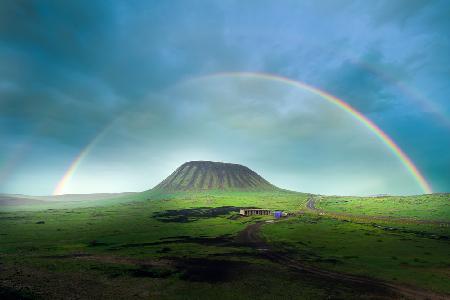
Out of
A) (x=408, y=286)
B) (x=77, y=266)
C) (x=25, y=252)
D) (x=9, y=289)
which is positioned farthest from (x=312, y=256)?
(x=25, y=252)

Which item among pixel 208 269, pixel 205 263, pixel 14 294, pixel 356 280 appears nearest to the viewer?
pixel 14 294

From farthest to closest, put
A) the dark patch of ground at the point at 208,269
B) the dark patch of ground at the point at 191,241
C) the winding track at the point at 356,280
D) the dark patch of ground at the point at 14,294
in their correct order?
the dark patch of ground at the point at 191,241 → the dark patch of ground at the point at 208,269 → the dark patch of ground at the point at 14,294 → the winding track at the point at 356,280

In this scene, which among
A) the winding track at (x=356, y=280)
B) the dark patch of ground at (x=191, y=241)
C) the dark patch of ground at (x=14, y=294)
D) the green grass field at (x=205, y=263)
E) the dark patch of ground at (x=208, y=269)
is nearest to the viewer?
the winding track at (x=356, y=280)

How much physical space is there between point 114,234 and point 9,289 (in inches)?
2841

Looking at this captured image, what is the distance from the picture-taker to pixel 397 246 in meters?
95.4

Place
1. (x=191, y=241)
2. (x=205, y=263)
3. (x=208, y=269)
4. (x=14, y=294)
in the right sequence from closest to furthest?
(x=14, y=294), (x=208, y=269), (x=205, y=263), (x=191, y=241)

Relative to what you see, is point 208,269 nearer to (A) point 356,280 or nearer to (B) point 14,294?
(A) point 356,280

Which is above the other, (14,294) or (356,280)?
(356,280)

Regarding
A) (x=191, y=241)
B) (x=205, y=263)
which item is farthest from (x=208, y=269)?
(x=191, y=241)

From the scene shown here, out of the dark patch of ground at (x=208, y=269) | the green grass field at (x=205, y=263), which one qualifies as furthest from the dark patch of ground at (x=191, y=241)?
the dark patch of ground at (x=208, y=269)

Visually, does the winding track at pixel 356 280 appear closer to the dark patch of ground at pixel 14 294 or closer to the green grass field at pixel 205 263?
the green grass field at pixel 205 263

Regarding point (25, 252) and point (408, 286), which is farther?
point (25, 252)

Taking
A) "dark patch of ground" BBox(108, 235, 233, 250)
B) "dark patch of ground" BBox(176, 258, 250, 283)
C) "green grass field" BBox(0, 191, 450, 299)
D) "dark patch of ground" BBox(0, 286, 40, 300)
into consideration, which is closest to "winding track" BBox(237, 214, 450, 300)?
"green grass field" BBox(0, 191, 450, 299)

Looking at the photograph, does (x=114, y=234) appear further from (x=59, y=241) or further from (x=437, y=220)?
(x=437, y=220)
